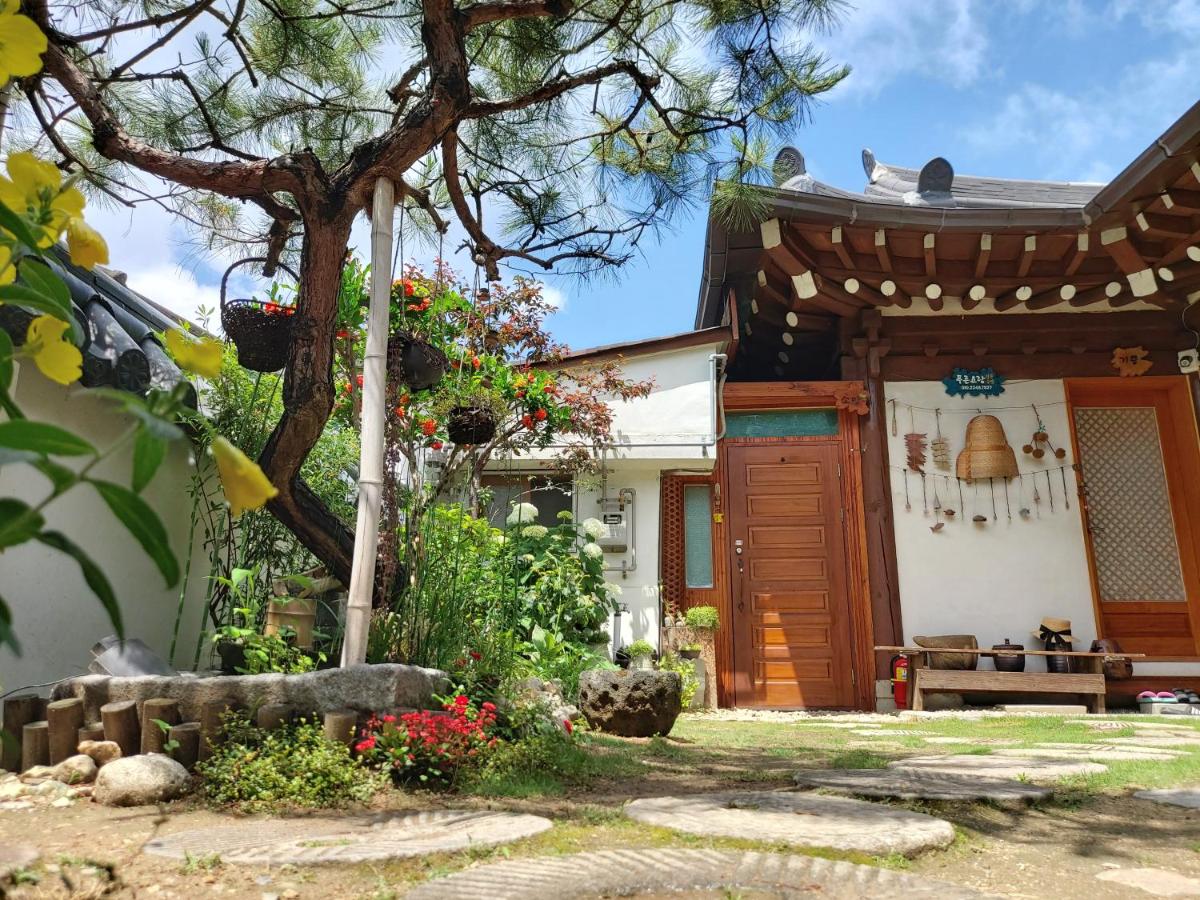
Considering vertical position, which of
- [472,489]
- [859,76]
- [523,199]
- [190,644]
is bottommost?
[190,644]

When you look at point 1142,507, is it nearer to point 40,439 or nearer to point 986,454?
point 986,454

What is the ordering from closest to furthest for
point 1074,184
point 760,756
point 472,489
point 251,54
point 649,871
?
1. point 649,871
2. point 760,756
3. point 251,54
4. point 472,489
5. point 1074,184

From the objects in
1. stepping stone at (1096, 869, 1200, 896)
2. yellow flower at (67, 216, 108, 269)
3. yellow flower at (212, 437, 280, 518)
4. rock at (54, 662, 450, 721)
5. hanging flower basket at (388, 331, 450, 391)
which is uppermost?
hanging flower basket at (388, 331, 450, 391)

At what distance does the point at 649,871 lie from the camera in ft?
4.93

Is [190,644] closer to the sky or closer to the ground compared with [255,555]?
closer to the ground

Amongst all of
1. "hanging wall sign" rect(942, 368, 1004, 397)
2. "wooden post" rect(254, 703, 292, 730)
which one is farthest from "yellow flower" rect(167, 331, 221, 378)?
"hanging wall sign" rect(942, 368, 1004, 397)

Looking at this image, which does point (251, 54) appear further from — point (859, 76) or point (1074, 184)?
point (1074, 184)

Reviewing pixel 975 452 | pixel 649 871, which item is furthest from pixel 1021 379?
pixel 649 871

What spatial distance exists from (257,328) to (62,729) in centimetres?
148

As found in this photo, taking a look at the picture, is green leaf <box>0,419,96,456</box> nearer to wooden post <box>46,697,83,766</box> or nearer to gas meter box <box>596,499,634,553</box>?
wooden post <box>46,697,83,766</box>

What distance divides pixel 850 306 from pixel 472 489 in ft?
11.4

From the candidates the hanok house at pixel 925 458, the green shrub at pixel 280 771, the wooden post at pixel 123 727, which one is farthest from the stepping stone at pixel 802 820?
the hanok house at pixel 925 458

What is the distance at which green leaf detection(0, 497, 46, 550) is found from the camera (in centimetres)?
43

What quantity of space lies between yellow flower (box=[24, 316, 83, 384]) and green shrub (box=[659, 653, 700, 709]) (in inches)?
224
